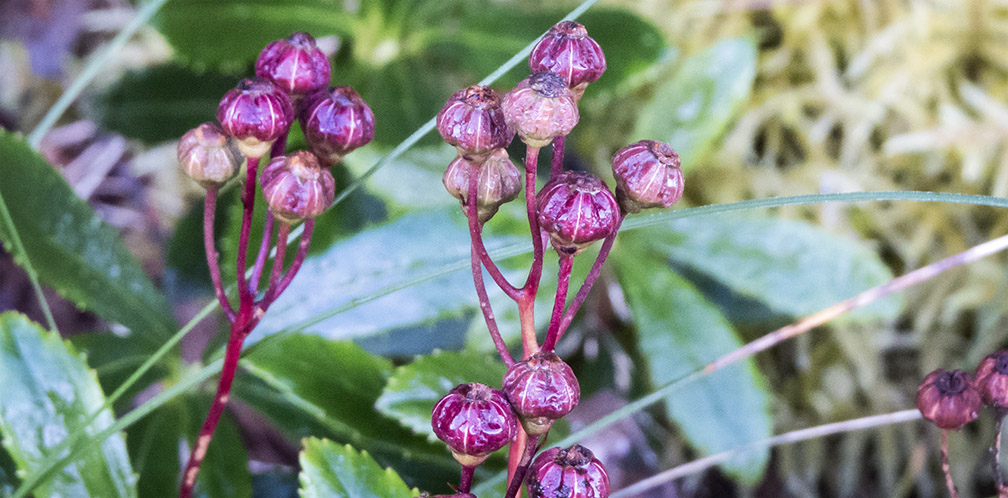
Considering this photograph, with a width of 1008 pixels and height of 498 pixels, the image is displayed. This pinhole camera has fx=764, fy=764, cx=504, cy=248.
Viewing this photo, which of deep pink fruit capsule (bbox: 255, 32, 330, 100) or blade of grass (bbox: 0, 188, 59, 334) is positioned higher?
deep pink fruit capsule (bbox: 255, 32, 330, 100)

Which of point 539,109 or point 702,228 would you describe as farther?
point 702,228

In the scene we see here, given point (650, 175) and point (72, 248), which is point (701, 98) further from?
point (72, 248)

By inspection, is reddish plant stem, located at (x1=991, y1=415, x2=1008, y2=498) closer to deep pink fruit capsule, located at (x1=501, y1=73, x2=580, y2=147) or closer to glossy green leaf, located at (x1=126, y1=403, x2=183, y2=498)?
deep pink fruit capsule, located at (x1=501, y1=73, x2=580, y2=147)

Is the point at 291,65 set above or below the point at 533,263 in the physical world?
above

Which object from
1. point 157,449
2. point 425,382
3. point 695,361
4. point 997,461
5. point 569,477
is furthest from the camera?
point 695,361

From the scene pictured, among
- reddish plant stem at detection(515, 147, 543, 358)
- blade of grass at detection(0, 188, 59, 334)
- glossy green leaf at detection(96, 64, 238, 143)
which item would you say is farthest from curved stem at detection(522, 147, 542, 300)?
glossy green leaf at detection(96, 64, 238, 143)

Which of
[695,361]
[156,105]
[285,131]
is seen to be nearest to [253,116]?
[285,131]

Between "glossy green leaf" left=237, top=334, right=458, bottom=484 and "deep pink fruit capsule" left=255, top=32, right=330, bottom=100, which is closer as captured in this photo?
"deep pink fruit capsule" left=255, top=32, right=330, bottom=100
